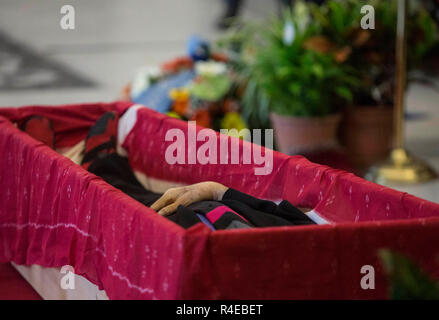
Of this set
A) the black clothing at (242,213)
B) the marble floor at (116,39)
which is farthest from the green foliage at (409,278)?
the marble floor at (116,39)

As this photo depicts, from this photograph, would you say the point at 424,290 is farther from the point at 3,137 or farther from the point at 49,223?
the point at 3,137

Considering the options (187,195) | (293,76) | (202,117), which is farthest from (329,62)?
(187,195)

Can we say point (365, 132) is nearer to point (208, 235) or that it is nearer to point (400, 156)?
point (400, 156)

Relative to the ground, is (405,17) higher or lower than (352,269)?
higher

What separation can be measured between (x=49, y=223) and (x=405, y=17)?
8.35ft

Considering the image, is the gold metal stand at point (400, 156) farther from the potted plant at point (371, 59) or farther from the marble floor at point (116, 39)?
the potted plant at point (371, 59)

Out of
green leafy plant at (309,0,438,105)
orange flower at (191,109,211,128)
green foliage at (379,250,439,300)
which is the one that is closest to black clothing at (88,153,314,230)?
green foliage at (379,250,439,300)

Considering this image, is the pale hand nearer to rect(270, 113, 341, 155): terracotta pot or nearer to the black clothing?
the black clothing

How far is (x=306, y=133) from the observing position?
4648 mm

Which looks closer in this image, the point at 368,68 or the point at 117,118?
the point at 117,118

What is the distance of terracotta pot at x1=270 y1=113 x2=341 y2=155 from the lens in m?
4.63

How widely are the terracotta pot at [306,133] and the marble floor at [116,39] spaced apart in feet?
1.78

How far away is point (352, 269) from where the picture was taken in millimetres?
1986
